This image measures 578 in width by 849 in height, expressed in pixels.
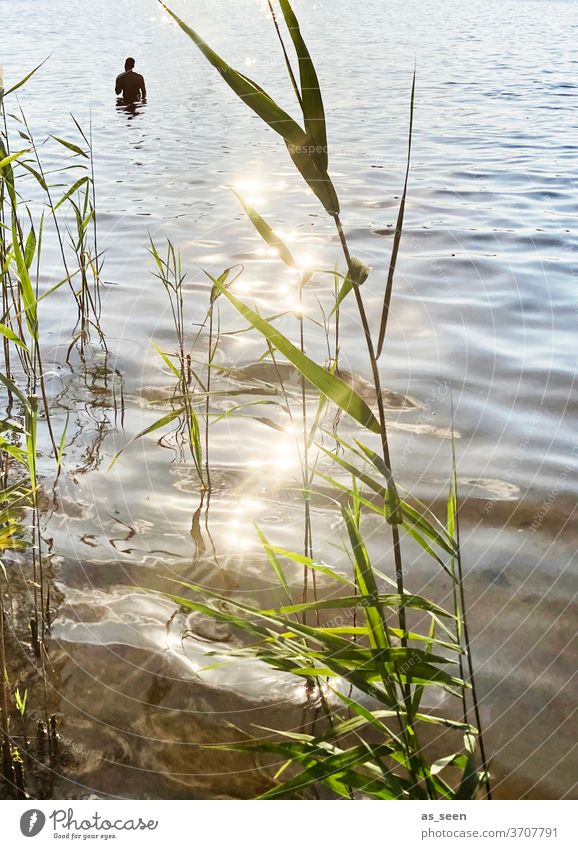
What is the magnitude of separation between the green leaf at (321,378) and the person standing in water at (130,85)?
991 centimetres

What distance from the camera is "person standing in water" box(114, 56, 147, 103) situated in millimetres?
9961

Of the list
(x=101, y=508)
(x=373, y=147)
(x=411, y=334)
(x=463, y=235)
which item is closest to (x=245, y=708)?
(x=101, y=508)

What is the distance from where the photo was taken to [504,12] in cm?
2042

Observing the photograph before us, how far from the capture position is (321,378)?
3.19ft

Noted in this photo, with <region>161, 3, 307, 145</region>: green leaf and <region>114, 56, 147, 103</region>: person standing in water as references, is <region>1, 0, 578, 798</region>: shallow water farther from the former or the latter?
<region>114, 56, 147, 103</region>: person standing in water

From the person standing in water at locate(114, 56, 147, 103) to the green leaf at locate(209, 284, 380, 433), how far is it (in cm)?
991

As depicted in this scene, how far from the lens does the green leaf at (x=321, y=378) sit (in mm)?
953

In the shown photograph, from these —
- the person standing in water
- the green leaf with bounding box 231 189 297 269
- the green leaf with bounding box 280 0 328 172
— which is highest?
the green leaf with bounding box 280 0 328 172

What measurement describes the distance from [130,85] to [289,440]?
8.66 m

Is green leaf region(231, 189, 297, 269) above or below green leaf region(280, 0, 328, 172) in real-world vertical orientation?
below
